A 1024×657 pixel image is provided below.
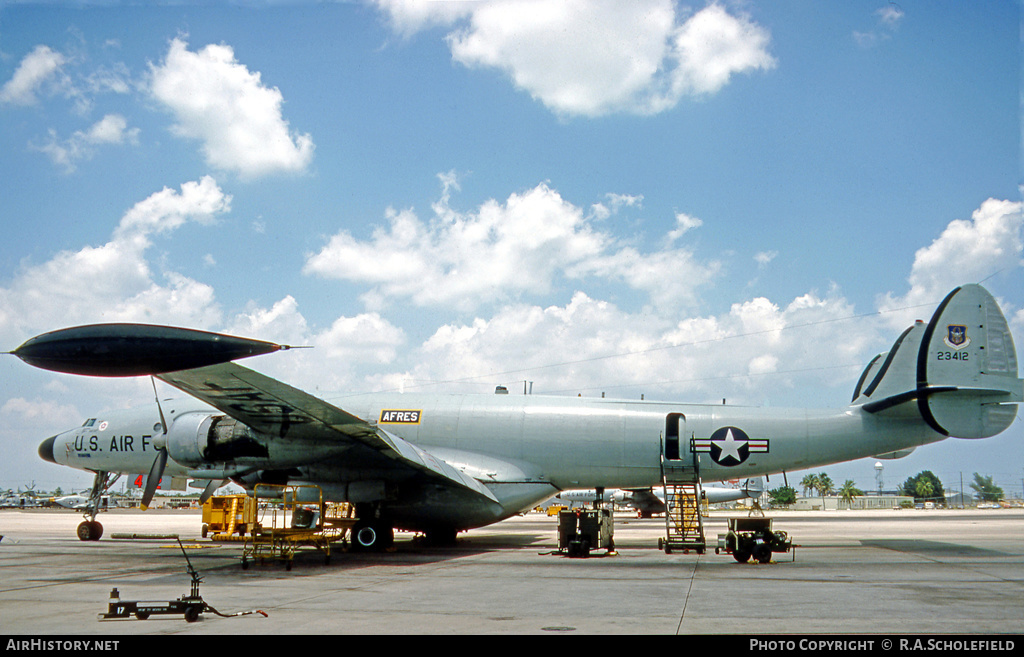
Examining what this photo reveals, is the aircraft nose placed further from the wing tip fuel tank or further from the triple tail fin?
the triple tail fin

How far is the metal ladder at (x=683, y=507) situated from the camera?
61.6 feet

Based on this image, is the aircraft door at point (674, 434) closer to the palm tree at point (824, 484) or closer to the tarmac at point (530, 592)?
the tarmac at point (530, 592)

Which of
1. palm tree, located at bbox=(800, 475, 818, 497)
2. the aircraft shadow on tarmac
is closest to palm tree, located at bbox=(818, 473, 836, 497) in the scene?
Answer: palm tree, located at bbox=(800, 475, 818, 497)

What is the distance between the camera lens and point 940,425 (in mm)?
18734

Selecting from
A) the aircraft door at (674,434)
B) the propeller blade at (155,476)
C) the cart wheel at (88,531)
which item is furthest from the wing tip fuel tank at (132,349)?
the cart wheel at (88,531)

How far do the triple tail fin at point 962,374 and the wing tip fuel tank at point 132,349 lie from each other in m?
16.9

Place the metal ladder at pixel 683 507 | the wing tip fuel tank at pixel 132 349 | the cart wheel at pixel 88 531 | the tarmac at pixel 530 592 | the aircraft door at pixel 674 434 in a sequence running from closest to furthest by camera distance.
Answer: the tarmac at pixel 530 592 → the wing tip fuel tank at pixel 132 349 → the metal ladder at pixel 683 507 → the aircraft door at pixel 674 434 → the cart wheel at pixel 88 531

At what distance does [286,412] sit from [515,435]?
7695 mm

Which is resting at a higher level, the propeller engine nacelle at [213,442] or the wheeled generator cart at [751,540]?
the propeller engine nacelle at [213,442]

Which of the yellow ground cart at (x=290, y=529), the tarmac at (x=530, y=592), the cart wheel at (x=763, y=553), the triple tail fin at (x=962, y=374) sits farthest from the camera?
the triple tail fin at (x=962, y=374)

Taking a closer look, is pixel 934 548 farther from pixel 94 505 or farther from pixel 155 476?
Answer: pixel 94 505

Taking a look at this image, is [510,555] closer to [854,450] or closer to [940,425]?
[854,450]

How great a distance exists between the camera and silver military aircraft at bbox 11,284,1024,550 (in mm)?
17922

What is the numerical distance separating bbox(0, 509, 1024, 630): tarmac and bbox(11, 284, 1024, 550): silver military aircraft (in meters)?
1.91
